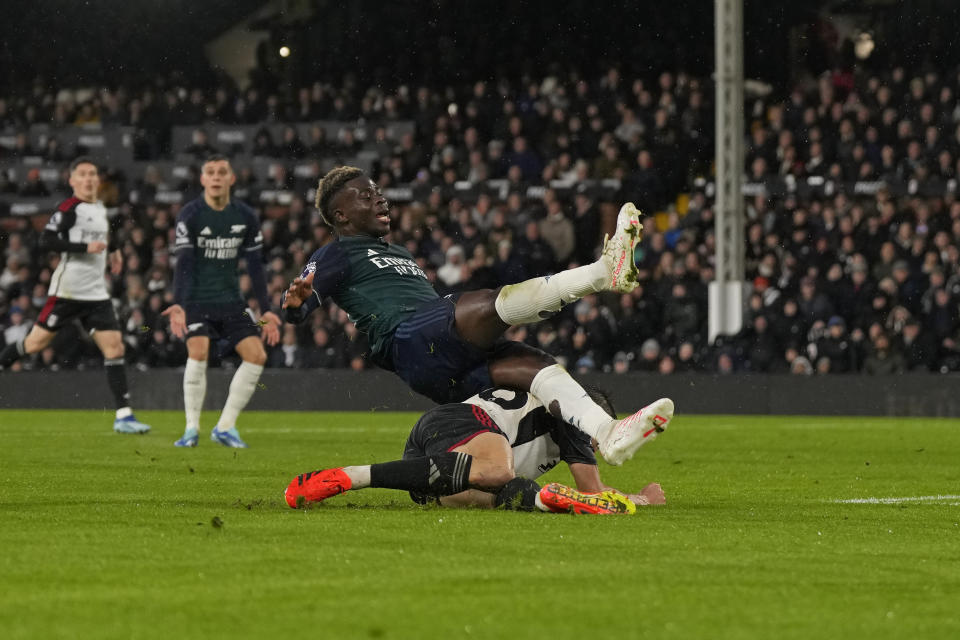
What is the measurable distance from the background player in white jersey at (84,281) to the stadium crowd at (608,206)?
266 inches

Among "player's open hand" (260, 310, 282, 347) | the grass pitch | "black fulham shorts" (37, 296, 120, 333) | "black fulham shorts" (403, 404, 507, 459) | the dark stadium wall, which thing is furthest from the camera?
the dark stadium wall

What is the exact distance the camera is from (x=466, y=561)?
4.88 m

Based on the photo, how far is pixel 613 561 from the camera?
4898 millimetres

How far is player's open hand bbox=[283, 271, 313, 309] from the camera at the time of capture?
6965 millimetres

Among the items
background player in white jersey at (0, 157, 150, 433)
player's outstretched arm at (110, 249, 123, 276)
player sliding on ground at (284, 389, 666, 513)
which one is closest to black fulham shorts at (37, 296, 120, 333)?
background player in white jersey at (0, 157, 150, 433)

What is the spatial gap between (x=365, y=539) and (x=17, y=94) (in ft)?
87.0

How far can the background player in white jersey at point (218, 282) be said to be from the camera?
12.2 meters

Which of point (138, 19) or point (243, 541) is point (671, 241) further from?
point (243, 541)

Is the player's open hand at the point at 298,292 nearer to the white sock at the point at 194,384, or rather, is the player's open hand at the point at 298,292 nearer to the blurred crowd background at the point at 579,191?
the white sock at the point at 194,384

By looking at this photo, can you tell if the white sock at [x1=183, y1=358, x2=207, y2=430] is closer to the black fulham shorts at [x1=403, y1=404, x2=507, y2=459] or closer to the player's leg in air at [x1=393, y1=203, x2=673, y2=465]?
the player's leg in air at [x1=393, y1=203, x2=673, y2=465]

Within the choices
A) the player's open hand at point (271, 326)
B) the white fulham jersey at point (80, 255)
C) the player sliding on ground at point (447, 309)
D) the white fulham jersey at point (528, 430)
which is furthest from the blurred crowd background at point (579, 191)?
the white fulham jersey at point (528, 430)

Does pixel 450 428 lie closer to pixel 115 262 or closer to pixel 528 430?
pixel 528 430

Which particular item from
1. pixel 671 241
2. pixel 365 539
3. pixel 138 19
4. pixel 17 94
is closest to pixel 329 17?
pixel 138 19

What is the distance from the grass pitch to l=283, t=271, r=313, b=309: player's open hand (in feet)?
2.94
